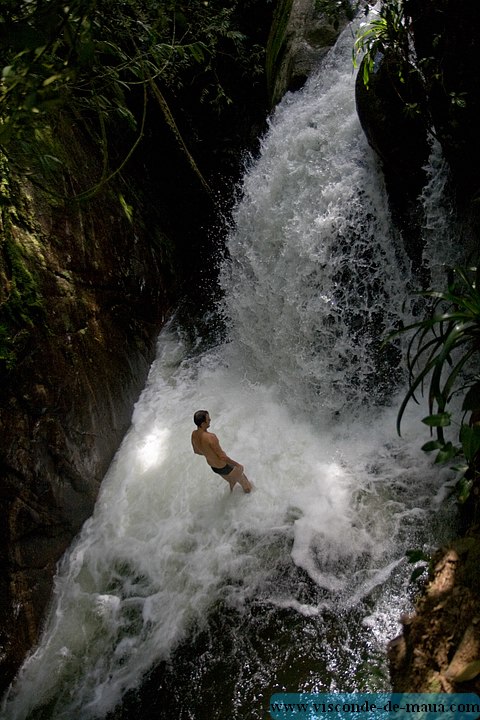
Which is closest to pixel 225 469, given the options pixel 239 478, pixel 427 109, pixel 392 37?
pixel 239 478

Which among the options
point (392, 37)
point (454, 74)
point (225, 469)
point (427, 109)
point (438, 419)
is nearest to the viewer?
point (438, 419)

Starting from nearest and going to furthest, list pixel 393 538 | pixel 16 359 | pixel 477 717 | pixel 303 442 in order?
1. pixel 477 717
2. pixel 393 538
3. pixel 16 359
4. pixel 303 442

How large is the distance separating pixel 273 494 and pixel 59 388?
2.23m

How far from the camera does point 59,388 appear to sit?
14.4 feet

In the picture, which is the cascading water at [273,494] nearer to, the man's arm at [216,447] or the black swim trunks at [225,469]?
the black swim trunks at [225,469]

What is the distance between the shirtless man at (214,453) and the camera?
13.2 ft

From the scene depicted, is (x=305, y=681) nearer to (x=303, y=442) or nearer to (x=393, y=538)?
(x=393, y=538)

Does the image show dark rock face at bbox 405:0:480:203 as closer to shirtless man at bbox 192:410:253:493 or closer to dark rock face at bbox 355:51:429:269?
dark rock face at bbox 355:51:429:269

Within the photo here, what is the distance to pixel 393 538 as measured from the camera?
3562 millimetres

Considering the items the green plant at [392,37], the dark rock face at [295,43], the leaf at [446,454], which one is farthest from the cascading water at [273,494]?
the leaf at [446,454]

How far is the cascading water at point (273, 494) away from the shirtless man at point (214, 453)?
21cm

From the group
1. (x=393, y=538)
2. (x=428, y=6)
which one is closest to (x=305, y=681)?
(x=393, y=538)

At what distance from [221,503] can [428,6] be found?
14.7ft

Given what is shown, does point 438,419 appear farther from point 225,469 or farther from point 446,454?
point 225,469
